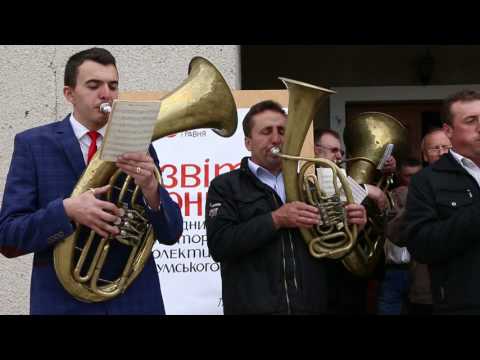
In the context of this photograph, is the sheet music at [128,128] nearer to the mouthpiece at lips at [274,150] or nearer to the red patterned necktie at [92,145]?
the red patterned necktie at [92,145]

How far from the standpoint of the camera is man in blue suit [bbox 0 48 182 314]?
3.01m

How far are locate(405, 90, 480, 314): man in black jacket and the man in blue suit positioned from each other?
94 centimetres

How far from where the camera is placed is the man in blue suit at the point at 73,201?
301 cm

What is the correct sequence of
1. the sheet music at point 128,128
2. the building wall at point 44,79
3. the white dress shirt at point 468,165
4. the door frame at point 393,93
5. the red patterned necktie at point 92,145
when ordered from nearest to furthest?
the sheet music at point 128,128
the red patterned necktie at point 92,145
the white dress shirt at point 468,165
the building wall at point 44,79
the door frame at point 393,93

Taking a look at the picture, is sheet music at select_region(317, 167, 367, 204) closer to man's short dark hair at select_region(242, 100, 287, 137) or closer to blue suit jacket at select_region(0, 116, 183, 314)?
man's short dark hair at select_region(242, 100, 287, 137)

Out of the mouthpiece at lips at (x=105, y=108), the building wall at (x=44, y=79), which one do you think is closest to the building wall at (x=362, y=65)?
the building wall at (x=44, y=79)

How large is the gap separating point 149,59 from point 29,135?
2.25m

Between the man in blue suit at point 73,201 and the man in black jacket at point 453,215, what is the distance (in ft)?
3.09

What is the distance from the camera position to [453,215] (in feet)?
10.8

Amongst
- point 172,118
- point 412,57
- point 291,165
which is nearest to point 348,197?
point 291,165

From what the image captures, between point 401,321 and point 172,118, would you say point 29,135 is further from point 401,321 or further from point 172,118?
point 401,321

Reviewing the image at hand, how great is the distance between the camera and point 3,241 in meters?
3.06

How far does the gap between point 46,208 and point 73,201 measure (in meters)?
0.11

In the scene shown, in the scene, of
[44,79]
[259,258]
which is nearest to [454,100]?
[259,258]
